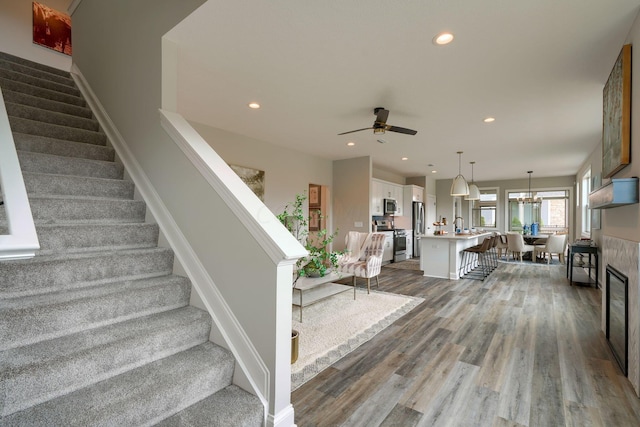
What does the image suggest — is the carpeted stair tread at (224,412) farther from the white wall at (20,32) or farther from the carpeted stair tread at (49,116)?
the white wall at (20,32)

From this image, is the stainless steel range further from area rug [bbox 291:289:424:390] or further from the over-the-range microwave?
area rug [bbox 291:289:424:390]

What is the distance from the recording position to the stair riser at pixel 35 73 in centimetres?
346

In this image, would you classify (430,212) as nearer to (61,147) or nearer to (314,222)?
(314,222)

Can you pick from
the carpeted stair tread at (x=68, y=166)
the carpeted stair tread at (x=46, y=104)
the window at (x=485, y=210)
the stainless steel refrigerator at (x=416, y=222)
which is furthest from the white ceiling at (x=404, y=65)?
the window at (x=485, y=210)

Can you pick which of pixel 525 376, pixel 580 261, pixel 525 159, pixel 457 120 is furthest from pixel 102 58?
pixel 580 261

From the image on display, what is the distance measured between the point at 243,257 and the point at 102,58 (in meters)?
3.09

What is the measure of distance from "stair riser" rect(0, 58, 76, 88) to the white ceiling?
4.65 ft

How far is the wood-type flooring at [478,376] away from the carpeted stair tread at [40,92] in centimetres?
389

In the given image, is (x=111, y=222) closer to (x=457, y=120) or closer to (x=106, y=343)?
(x=106, y=343)

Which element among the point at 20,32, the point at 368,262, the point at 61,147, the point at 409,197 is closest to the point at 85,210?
the point at 61,147

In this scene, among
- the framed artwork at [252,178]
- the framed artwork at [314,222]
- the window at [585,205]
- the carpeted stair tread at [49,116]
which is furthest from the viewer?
the framed artwork at [314,222]

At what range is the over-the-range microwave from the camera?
310 inches

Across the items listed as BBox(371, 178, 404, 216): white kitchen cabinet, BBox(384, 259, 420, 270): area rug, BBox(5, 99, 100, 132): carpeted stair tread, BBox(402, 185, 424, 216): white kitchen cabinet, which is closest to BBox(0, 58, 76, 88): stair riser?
BBox(5, 99, 100, 132): carpeted stair tread

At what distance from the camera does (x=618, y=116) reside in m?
2.34
